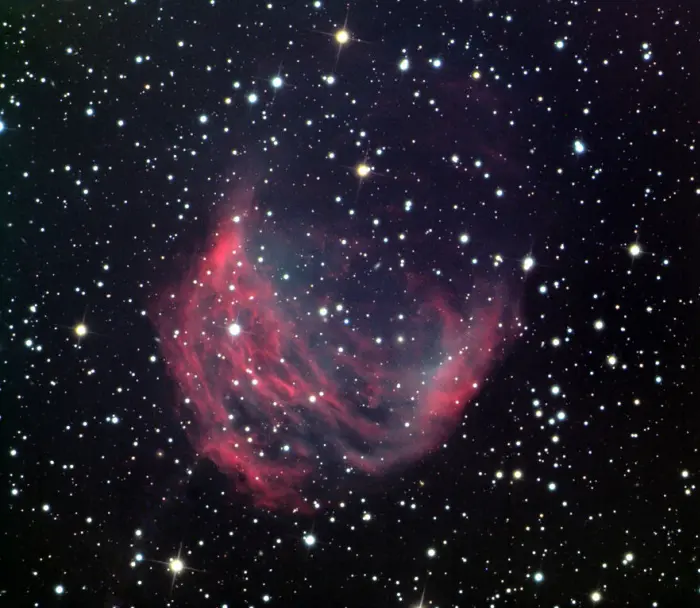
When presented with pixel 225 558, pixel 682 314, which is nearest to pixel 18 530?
pixel 225 558

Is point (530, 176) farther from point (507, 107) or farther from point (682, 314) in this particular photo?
point (682, 314)

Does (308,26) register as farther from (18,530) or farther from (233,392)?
(18,530)

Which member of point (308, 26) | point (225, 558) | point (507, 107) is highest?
point (308, 26)

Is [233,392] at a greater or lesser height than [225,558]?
greater

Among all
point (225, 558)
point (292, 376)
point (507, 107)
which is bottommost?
point (225, 558)

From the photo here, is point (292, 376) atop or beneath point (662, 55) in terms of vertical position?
beneath

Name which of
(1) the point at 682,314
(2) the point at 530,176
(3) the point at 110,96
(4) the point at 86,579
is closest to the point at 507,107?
(2) the point at 530,176
